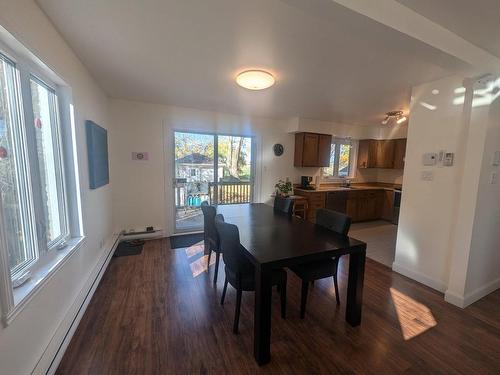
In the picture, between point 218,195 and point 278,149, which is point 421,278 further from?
point 218,195

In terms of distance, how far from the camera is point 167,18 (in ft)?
5.01

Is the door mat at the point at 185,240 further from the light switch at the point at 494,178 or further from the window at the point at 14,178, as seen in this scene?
the light switch at the point at 494,178

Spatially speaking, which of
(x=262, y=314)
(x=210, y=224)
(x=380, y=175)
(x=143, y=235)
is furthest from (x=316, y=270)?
(x=380, y=175)

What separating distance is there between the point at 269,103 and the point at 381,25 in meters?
2.31

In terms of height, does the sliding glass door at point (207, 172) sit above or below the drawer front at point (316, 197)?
above

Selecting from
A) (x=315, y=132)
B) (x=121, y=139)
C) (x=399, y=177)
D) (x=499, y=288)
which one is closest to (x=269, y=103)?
(x=315, y=132)

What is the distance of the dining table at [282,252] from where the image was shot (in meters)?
1.48

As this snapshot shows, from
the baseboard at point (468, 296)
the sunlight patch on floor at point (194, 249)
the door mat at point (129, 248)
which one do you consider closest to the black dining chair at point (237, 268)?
the sunlight patch on floor at point (194, 249)

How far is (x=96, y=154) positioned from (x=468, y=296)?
4.25 metres

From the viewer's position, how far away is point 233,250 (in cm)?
174

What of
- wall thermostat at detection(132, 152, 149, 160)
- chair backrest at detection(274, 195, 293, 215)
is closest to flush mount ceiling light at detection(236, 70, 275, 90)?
chair backrest at detection(274, 195, 293, 215)

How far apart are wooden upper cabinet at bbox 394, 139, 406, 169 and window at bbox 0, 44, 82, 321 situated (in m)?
5.99

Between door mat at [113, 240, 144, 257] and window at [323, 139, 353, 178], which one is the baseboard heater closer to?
door mat at [113, 240, 144, 257]

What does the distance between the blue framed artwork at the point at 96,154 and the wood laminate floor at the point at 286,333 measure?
3.83 feet
